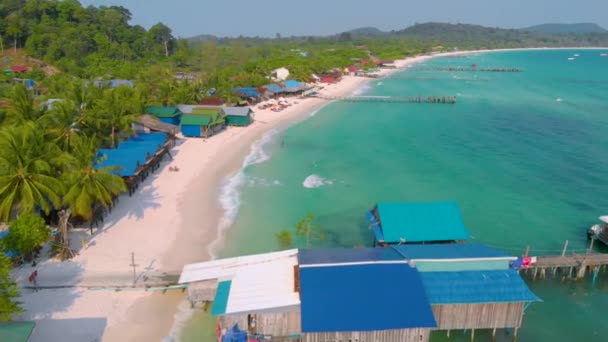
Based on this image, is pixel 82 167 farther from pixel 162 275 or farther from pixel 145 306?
pixel 145 306

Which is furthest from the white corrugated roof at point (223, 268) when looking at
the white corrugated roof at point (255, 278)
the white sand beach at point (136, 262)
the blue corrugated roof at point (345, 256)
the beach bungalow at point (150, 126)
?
the beach bungalow at point (150, 126)

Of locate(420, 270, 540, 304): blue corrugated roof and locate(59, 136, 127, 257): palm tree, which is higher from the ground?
locate(59, 136, 127, 257): palm tree

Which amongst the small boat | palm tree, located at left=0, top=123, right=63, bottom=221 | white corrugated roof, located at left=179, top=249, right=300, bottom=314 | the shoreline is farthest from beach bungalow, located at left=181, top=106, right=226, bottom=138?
the small boat

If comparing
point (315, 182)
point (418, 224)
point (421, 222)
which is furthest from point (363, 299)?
point (315, 182)

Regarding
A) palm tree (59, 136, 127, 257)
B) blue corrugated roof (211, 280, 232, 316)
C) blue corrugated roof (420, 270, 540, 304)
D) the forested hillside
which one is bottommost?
A: blue corrugated roof (211, 280, 232, 316)

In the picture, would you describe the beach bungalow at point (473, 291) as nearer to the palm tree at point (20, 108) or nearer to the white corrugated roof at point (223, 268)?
the white corrugated roof at point (223, 268)

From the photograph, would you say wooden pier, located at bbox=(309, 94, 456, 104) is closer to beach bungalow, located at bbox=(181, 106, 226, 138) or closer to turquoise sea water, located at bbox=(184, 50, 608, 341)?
turquoise sea water, located at bbox=(184, 50, 608, 341)
